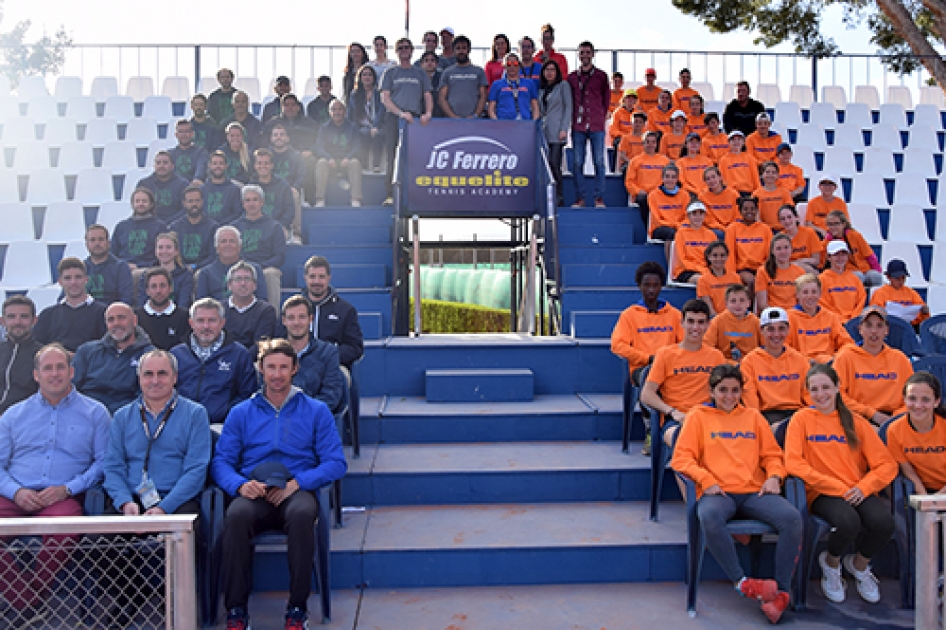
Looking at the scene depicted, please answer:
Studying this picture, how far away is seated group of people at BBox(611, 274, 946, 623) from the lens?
353cm

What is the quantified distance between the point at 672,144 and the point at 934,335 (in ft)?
13.0

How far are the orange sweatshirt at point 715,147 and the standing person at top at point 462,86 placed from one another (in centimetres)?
258

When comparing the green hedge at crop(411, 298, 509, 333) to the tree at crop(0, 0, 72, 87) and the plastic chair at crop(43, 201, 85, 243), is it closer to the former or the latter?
the plastic chair at crop(43, 201, 85, 243)

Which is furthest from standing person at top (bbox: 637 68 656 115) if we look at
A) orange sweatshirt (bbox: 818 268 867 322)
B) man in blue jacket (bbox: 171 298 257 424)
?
man in blue jacket (bbox: 171 298 257 424)

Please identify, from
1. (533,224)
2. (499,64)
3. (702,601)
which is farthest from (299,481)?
(499,64)

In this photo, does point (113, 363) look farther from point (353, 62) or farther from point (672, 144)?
point (672, 144)

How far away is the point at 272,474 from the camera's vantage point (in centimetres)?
345

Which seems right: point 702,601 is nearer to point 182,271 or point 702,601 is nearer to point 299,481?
point 299,481

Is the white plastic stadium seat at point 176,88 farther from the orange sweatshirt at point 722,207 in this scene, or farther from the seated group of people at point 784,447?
the seated group of people at point 784,447

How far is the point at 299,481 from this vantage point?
343cm

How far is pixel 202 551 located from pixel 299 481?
51cm

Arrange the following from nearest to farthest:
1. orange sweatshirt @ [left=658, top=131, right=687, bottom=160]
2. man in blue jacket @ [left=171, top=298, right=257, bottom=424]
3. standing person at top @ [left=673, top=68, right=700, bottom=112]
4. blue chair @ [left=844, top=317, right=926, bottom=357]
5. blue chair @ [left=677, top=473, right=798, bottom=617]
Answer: blue chair @ [left=677, top=473, right=798, bottom=617] < man in blue jacket @ [left=171, top=298, right=257, bottom=424] < blue chair @ [left=844, top=317, right=926, bottom=357] < orange sweatshirt @ [left=658, top=131, right=687, bottom=160] < standing person at top @ [left=673, top=68, right=700, bottom=112]

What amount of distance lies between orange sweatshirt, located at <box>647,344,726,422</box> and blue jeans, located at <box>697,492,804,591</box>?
88cm

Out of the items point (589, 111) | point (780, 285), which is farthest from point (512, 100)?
point (780, 285)
